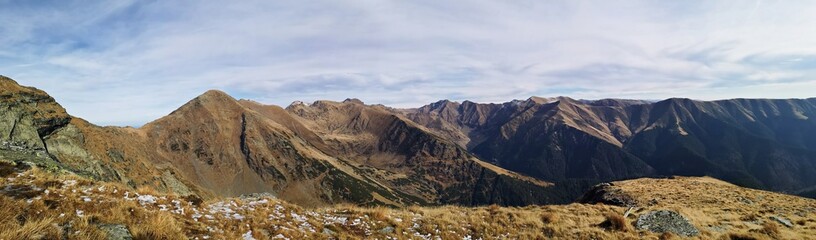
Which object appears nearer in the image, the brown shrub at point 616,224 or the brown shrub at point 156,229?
the brown shrub at point 156,229

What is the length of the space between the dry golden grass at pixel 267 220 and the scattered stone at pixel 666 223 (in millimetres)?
597

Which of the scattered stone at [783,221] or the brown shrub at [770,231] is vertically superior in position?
the brown shrub at [770,231]

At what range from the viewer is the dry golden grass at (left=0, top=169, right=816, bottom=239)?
9625mm

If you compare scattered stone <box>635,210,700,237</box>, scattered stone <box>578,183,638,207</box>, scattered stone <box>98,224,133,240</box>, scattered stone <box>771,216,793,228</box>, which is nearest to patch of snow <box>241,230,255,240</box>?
scattered stone <box>98,224,133,240</box>

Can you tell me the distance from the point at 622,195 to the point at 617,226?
135ft

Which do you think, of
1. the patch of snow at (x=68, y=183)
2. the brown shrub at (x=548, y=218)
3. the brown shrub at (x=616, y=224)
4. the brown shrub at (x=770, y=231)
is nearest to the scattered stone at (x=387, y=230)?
the brown shrub at (x=548, y=218)

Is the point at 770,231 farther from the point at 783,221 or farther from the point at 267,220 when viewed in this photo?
the point at 267,220

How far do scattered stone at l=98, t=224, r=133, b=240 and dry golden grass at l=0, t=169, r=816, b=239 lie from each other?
0.44 ft

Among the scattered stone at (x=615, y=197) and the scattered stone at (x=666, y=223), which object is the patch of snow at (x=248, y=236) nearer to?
the scattered stone at (x=666, y=223)

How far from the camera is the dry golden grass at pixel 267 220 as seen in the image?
31.6 feet

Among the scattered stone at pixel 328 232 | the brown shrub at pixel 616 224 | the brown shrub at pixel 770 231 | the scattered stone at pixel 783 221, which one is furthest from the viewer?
the scattered stone at pixel 783 221

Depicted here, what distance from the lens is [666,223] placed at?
20.8 m

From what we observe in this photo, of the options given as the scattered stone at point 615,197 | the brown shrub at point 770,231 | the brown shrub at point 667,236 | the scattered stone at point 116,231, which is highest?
the scattered stone at point 116,231

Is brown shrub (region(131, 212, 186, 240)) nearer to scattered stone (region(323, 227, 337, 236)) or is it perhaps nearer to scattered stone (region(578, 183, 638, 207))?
scattered stone (region(323, 227, 337, 236))
